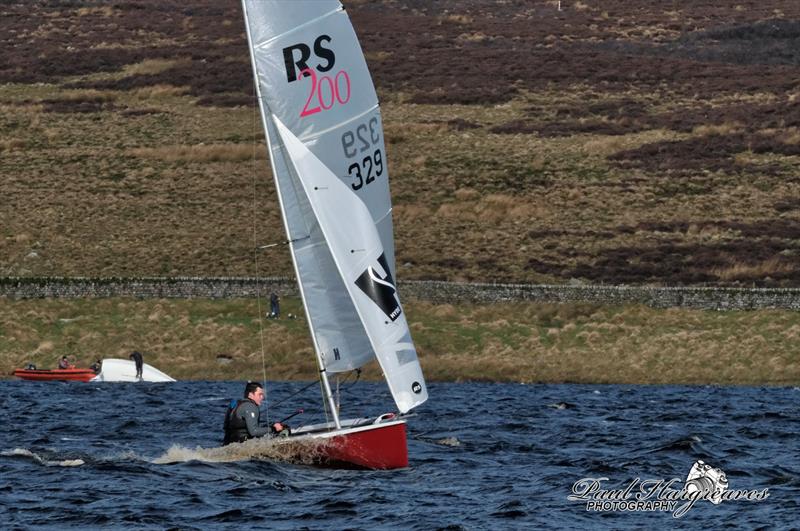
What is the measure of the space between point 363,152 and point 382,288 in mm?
2606

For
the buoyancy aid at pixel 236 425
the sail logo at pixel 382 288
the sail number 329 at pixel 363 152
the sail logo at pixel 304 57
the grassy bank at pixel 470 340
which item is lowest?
the grassy bank at pixel 470 340

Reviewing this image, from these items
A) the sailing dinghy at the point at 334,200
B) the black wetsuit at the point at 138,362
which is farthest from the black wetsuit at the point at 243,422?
the black wetsuit at the point at 138,362

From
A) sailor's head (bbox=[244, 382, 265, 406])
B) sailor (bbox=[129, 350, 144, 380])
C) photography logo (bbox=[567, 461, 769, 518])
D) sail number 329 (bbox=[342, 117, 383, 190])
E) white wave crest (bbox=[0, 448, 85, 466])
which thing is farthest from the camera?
sailor (bbox=[129, 350, 144, 380])

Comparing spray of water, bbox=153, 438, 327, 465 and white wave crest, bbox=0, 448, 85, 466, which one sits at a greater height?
spray of water, bbox=153, 438, 327, 465

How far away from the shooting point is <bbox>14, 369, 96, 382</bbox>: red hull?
50.8 m

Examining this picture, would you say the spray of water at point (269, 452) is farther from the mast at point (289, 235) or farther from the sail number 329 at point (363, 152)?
the sail number 329 at point (363, 152)

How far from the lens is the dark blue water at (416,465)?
22.5m

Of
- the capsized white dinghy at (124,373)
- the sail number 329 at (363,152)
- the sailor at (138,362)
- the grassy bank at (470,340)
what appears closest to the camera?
the sail number 329 at (363,152)

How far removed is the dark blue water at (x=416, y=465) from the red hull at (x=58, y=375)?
5.21 metres

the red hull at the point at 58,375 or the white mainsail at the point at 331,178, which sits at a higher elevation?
the white mainsail at the point at 331,178

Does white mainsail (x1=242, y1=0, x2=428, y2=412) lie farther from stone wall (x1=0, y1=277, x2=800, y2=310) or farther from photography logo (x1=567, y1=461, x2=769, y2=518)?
stone wall (x1=0, y1=277, x2=800, y2=310)

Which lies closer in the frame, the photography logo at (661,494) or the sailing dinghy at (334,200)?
the photography logo at (661,494)

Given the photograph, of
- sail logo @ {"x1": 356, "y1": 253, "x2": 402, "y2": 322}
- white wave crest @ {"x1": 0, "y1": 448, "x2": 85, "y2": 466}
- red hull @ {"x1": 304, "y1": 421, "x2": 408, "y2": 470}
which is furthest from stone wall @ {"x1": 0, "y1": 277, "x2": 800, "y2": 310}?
red hull @ {"x1": 304, "y1": 421, "x2": 408, "y2": 470}

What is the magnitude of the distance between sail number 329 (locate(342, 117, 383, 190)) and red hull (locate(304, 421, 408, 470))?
4.55 m
